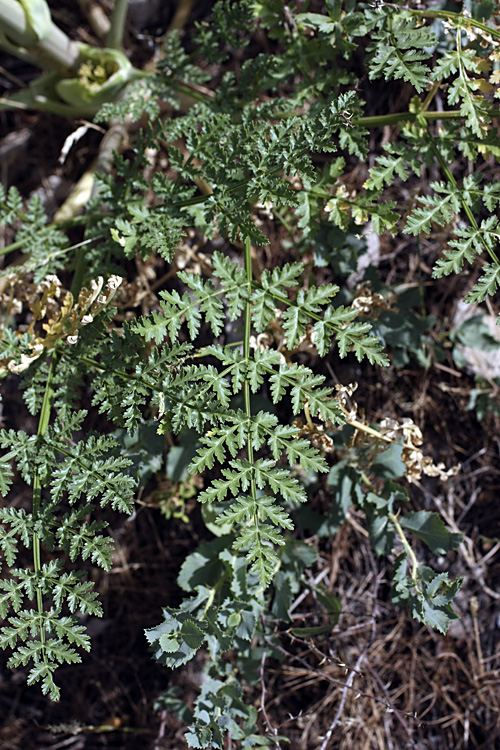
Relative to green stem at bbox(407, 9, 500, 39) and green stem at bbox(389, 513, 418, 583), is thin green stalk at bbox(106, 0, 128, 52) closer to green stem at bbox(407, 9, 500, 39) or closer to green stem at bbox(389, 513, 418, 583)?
green stem at bbox(407, 9, 500, 39)

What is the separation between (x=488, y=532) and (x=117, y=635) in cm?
188

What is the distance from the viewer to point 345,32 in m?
1.88

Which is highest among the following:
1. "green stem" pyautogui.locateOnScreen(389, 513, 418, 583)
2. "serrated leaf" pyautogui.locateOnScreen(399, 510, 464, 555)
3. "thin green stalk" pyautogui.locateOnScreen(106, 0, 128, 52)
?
"thin green stalk" pyautogui.locateOnScreen(106, 0, 128, 52)

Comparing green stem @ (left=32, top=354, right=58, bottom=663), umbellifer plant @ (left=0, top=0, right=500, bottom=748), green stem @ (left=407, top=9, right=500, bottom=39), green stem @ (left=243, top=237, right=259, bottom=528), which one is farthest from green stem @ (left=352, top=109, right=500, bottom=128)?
green stem @ (left=32, top=354, right=58, bottom=663)

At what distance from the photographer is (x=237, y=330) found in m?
1.78

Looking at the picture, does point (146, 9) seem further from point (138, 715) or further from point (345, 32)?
point (138, 715)

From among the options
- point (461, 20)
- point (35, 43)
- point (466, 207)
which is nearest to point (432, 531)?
point (466, 207)

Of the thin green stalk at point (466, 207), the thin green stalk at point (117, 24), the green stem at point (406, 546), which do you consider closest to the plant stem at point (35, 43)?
the thin green stalk at point (117, 24)

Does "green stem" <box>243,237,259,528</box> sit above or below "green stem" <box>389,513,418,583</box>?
above

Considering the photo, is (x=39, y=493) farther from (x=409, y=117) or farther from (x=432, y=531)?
(x=409, y=117)

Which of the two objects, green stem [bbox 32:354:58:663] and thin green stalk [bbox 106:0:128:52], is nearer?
green stem [bbox 32:354:58:663]

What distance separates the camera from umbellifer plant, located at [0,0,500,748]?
1617 mm

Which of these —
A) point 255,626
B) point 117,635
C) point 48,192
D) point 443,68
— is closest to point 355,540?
point 255,626

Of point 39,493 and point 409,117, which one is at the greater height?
point 409,117
